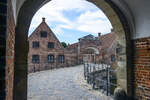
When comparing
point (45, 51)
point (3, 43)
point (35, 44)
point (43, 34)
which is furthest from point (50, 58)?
point (3, 43)

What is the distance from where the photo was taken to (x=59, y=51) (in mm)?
18703

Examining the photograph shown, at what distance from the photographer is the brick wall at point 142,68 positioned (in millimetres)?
2833

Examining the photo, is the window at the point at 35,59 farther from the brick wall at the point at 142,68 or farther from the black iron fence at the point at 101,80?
the brick wall at the point at 142,68

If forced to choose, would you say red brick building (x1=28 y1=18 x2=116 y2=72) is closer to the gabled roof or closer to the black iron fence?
the gabled roof

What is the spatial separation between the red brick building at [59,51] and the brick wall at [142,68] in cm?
1382

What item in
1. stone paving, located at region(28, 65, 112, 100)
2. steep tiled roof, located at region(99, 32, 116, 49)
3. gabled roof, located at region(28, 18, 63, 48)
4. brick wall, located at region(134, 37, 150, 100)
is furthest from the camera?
steep tiled roof, located at region(99, 32, 116, 49)

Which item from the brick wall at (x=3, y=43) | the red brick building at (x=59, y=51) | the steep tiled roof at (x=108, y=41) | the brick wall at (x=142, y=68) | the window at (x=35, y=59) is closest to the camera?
the brick wall at (x=3, y=43)

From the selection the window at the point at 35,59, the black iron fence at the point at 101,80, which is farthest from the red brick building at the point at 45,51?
the black iron fence at the point at 101,80

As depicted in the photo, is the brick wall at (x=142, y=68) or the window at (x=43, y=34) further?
the window at (x=43, y=34)

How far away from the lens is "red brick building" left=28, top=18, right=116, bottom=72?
1698 cm

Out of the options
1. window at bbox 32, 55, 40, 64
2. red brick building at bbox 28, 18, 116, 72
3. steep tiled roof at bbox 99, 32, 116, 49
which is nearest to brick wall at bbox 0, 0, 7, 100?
red brick building at bbox 28, 18, 116, 72

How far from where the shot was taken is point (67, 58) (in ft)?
63.2

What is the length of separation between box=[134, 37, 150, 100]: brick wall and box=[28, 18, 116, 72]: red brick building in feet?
45.3

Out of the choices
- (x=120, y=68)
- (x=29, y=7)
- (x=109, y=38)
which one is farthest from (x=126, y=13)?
(x=109, y=38)
